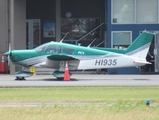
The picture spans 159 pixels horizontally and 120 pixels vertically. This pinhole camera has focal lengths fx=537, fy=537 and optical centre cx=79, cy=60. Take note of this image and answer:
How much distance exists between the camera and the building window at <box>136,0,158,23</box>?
31.5 meters

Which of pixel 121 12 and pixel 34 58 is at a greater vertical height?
pixel 121 12

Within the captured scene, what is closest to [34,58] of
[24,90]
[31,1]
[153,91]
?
[24,90]

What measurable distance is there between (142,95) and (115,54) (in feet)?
29.1

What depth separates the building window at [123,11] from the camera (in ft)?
104

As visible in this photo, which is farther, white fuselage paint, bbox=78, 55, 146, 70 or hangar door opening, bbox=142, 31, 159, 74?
hangar door opening, bbox=142, 31, 159, 74

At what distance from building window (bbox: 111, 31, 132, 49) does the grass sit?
36.2 ft

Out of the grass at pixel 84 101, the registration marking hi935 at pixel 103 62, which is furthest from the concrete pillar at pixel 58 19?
the grass at pixel 84 101

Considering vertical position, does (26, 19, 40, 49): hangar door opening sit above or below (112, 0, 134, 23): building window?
below

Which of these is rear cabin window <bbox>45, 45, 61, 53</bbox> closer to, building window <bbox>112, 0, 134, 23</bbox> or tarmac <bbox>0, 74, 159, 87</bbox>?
tarmac <bbox>0, 74, 159, 87</bbox>

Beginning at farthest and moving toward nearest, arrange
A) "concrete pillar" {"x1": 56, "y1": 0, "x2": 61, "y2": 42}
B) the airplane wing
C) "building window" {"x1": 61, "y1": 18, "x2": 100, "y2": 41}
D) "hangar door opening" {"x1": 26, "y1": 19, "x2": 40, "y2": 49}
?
1. "hangar door opening" {"x1": 26, "y1": 19, "x2": 40, "y2": 49}
2. "building window" {"x1": 61, "y1": 18, "x2": 100, "y2": 41}
3. "concrete pillar" {"x1": 56, "y1": 0, "x2": 61, "y2": 42}
4. the airplane wing

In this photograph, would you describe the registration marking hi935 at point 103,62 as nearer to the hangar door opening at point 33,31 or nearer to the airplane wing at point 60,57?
the airplane wing at point 60,57

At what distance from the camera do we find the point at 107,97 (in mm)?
17266

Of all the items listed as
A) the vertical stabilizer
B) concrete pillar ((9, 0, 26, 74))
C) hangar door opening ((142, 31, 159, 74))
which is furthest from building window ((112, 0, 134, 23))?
concrete pillar ((9, 0, 26, 74))

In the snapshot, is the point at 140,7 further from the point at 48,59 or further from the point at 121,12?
the point at 48,59
